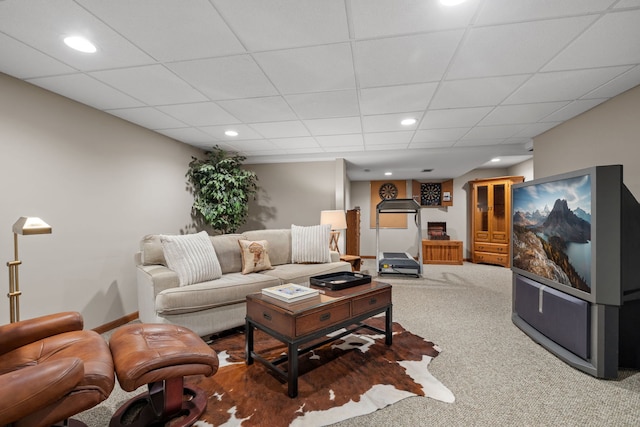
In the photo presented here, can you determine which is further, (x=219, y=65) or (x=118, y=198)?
(x=118, y=198)

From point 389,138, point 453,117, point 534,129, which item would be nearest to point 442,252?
point 534,129

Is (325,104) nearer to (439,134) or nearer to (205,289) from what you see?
(439,134)

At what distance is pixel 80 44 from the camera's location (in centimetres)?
183

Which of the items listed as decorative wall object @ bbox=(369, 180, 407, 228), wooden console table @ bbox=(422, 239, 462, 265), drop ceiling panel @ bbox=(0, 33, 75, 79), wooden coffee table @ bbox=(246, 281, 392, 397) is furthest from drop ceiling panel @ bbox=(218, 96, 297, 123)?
decorative wall object @ bbox=(369, 180, 407, 228)

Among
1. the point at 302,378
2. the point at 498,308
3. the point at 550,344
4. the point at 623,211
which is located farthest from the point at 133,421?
the point at 498,308

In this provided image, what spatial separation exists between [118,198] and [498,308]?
15.9 ft

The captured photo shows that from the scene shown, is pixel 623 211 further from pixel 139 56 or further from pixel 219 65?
pixel 139 56

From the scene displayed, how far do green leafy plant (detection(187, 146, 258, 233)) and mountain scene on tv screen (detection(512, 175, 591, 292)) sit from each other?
372 centimetres

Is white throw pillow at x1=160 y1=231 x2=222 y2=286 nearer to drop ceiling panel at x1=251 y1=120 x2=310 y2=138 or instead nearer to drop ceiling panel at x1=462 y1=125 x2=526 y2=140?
drop ceiling panel at x1=251 y1=120 x2=310 y2=138

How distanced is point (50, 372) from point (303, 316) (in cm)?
124

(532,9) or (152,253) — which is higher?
(532,9)

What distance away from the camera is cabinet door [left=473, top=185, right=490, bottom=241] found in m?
6.59

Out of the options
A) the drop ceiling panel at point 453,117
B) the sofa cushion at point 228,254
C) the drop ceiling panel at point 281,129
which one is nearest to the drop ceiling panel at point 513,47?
the drop ceiling panel at point 453,117

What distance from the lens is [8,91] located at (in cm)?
224
